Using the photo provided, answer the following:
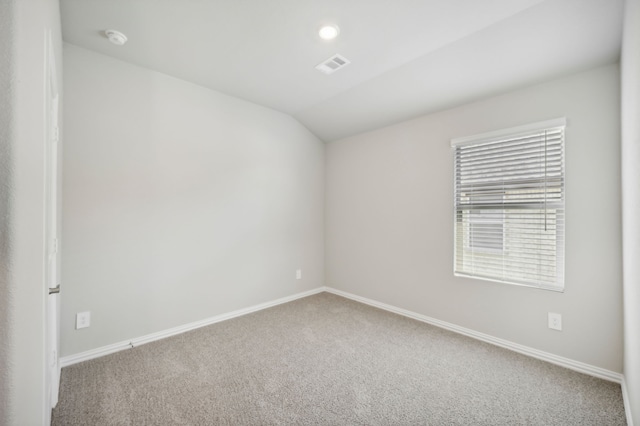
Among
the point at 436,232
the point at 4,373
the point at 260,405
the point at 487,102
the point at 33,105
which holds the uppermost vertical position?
the point at 487,102

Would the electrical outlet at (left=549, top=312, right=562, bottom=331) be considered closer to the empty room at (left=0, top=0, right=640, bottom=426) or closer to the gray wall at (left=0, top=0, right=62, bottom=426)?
the empty room at (left=0, top=0, right=640, bottom=426)

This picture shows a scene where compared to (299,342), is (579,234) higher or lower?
higher

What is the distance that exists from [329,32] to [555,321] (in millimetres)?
2830

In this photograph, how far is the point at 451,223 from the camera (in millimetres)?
2877

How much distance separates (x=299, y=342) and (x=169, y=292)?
134cm

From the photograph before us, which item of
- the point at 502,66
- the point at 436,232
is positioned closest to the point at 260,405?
the point at 436,232

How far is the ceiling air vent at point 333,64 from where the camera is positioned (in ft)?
7.96

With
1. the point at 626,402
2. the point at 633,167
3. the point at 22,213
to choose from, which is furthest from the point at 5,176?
the point at 626,402

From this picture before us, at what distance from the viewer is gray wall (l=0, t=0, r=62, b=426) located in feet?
2.78

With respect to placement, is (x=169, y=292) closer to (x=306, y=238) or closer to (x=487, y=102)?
(x=306, y=238)

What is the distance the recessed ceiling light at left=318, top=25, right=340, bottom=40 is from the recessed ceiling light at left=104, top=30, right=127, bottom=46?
4.88ft

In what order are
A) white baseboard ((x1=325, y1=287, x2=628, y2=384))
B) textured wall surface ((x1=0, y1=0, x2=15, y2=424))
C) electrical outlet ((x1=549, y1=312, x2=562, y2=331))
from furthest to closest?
1. electrical outlet ((x1=549, y1=312, x2=562, y2=331))
2. white baseboard ((x1=325, y1=287, x2=628, y2=384))
3. textured wall surface ((x1=0, y1=0, x2=15, y2=424))

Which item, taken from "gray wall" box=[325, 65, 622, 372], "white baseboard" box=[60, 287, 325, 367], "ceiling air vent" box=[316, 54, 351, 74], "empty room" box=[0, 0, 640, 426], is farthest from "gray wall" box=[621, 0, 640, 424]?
"white baseboard" box=[60, 287, 325, 367]

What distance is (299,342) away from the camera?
102 inches
